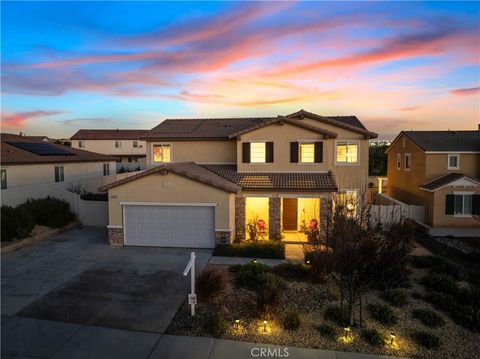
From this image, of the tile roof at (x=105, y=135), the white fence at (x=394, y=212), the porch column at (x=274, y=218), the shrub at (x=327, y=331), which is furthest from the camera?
the tile roof at (x=105, y=135)

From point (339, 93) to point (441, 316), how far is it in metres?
18.5

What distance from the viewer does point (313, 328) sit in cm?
771

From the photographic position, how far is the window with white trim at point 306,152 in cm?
1781

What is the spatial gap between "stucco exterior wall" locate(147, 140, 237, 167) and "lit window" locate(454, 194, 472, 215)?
14783 millimetres

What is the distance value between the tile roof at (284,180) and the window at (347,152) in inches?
62.1

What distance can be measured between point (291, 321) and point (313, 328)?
587 millimetres

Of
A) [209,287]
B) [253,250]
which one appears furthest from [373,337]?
[253,250]

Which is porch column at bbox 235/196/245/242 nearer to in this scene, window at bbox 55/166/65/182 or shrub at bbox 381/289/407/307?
shrub at bbox 381/289/407/307

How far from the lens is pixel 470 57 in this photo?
16.7 m

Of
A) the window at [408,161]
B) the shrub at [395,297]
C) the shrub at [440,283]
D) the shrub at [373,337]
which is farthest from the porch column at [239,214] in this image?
the window at [408,161]

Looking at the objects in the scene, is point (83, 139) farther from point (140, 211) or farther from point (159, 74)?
point (140, 211)

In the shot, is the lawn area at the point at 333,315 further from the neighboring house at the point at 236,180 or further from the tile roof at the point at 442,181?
the tile roof at the point at 442,181

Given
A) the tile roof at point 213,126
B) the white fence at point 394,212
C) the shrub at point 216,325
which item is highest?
the tile roof at point 213,126

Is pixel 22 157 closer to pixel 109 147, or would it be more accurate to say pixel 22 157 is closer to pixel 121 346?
pixel 121 346
